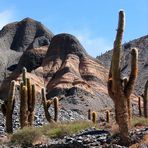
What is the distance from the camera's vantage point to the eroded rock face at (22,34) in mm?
116588

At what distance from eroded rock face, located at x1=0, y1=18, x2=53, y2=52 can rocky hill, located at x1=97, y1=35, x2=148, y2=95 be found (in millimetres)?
18467

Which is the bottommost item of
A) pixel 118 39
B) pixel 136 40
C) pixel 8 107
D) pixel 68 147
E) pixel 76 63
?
pixel 68 147

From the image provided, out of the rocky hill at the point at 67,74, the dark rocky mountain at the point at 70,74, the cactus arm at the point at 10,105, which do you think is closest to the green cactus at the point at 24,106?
the cactus arm at the point at 10,105

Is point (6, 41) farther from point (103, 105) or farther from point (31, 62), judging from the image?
point (103, 105)

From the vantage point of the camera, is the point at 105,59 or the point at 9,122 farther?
the point at 105,59

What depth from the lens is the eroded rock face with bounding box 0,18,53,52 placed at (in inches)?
4590

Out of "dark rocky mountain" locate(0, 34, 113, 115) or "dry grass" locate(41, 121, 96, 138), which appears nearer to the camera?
"dry grass" locate(41, 121, 96, 138)

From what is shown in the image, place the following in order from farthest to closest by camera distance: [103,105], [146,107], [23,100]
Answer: [103,105], [146,107], [23,100]

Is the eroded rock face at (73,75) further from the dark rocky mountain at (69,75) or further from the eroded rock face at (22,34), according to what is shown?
the eroded rock face at (22,34)

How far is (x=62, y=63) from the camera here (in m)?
81.6

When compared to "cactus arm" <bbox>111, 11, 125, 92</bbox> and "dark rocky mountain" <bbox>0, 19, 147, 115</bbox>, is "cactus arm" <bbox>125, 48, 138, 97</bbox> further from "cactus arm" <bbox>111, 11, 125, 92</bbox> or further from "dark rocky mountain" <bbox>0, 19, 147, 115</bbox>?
"dark rocky mountain" <bbox>0, 19, 147, 115</bbox>

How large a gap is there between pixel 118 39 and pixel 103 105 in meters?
49.2

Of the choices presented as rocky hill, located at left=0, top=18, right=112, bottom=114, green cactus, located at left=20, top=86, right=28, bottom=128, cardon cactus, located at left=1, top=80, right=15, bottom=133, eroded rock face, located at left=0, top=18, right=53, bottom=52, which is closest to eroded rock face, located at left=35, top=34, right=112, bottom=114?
rocky hill, located at left=0, top=18, right=112, bottom=114

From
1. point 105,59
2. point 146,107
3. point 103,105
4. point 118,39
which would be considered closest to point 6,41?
point 105,59
